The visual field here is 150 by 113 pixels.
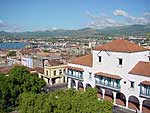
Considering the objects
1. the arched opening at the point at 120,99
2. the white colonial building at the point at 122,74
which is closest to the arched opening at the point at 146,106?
the white colonial building at the point at 122,74

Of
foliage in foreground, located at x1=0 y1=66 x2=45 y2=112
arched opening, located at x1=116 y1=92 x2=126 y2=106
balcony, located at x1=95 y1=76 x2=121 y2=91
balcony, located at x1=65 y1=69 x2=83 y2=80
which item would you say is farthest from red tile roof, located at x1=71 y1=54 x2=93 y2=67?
foliage in foreground, located at x1=0 y1=66 x2=45 y2=112

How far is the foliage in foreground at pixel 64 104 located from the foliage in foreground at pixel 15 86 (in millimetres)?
10207

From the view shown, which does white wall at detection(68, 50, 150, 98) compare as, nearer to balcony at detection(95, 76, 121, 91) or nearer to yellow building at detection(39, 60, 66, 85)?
balcony at detection(95, 76, 121, 91)

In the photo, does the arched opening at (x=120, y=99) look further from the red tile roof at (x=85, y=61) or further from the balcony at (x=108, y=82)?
the red tile roof at (x=85, y=61)

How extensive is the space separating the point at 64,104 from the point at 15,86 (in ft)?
52.6

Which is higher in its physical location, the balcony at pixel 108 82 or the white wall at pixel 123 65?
the white wall at pixel 123 65

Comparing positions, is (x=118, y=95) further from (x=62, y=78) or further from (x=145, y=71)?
(x=62, y=78)

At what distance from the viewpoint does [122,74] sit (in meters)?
43.7

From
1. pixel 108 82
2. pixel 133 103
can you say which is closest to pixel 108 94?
pixel 108 82

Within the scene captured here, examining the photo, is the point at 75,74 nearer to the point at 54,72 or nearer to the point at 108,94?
the point at 108,94

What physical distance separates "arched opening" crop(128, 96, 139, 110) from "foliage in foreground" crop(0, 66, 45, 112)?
44.9 feet

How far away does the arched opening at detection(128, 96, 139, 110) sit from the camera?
43.2m

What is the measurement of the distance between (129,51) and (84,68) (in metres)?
10.9

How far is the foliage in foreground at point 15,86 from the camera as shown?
39.0m
